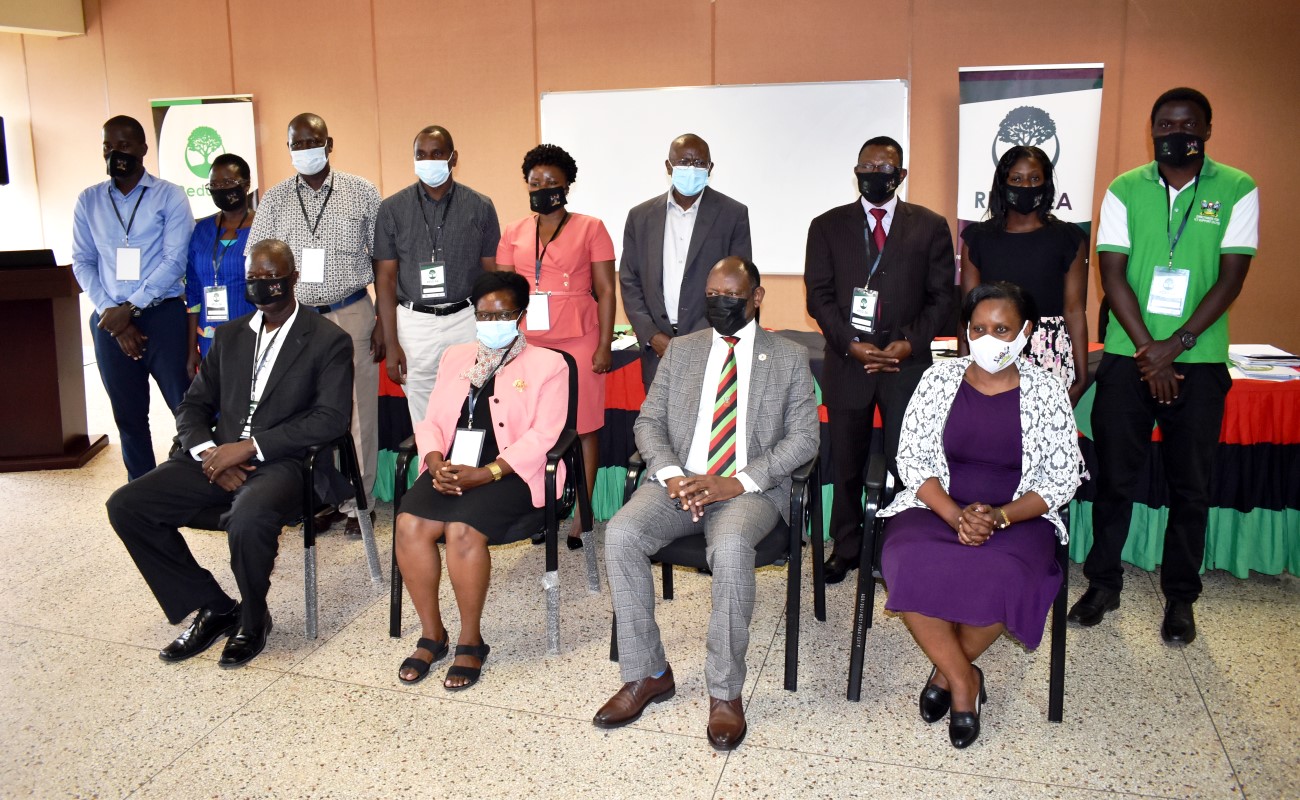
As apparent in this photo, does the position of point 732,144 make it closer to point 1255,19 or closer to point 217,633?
point 1255,19

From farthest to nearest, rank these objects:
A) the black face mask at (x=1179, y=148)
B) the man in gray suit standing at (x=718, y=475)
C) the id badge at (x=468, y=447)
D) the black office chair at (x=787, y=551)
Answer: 1. the id badge at (x=468, y=447)
2. the black face mask at (x=1179, y=148)
3. the black office chair at (x=787, y=551)
4. the man in gray suit standing at (x=718, y=475)

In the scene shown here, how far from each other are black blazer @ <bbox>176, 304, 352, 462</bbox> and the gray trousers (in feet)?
4.08

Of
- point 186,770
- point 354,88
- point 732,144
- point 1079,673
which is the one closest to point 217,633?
point 186,770

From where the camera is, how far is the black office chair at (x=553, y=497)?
3.23 meters

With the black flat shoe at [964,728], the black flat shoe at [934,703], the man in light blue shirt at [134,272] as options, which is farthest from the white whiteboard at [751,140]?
the black flat shoe at [964,728]

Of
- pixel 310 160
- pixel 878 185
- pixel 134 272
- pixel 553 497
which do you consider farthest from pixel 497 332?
pixel 134 272

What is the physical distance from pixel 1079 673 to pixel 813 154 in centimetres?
419

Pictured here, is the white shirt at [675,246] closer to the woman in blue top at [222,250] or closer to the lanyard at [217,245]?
the woman in blue top at [222,250]

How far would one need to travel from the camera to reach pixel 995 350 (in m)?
2.82

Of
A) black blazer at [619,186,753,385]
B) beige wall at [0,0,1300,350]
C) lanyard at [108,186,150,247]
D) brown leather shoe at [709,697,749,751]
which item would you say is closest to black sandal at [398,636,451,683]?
brown leather shoe at [709,697,749,751]

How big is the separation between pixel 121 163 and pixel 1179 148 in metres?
4.42

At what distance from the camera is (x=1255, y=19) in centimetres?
568

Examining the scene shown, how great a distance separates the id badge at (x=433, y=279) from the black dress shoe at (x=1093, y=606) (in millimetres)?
2871

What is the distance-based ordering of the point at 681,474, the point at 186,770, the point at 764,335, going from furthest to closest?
1. the point at 764,335
2. the point at 681,474
3. the point at 186,770
